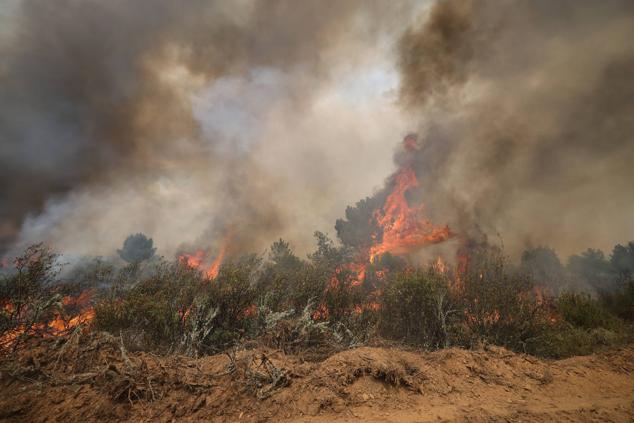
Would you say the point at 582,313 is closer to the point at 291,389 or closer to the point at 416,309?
the point at 416,309

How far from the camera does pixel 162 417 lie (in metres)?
6.05

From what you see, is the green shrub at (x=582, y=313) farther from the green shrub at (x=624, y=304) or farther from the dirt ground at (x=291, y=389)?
the dirt ground at (x=291, y=389)

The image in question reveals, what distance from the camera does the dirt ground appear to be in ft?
19.9

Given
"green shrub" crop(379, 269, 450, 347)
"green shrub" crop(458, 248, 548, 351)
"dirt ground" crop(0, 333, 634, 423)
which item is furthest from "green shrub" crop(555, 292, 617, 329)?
"dirt ground" crop(0, 333, 634, 423)

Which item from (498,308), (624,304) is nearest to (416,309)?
(498,308)

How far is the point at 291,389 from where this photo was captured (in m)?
6.98

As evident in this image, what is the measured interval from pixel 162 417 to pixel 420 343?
14.0 m

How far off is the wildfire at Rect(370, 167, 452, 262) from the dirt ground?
4760 centimetres

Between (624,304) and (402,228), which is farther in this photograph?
(402,228)

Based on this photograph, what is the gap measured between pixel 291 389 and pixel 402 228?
63.6 m

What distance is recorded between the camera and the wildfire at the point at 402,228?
6050cm

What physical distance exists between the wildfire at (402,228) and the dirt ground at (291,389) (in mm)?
47595

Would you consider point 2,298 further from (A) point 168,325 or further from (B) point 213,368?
(B) point 213,368

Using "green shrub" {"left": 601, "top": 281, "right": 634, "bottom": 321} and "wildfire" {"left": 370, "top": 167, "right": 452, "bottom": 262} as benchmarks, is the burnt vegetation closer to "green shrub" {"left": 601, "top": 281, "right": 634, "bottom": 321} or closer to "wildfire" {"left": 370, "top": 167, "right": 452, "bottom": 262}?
"green shrub" {"left": 601, "top": 281, "right": 634, "bottom": 321}
